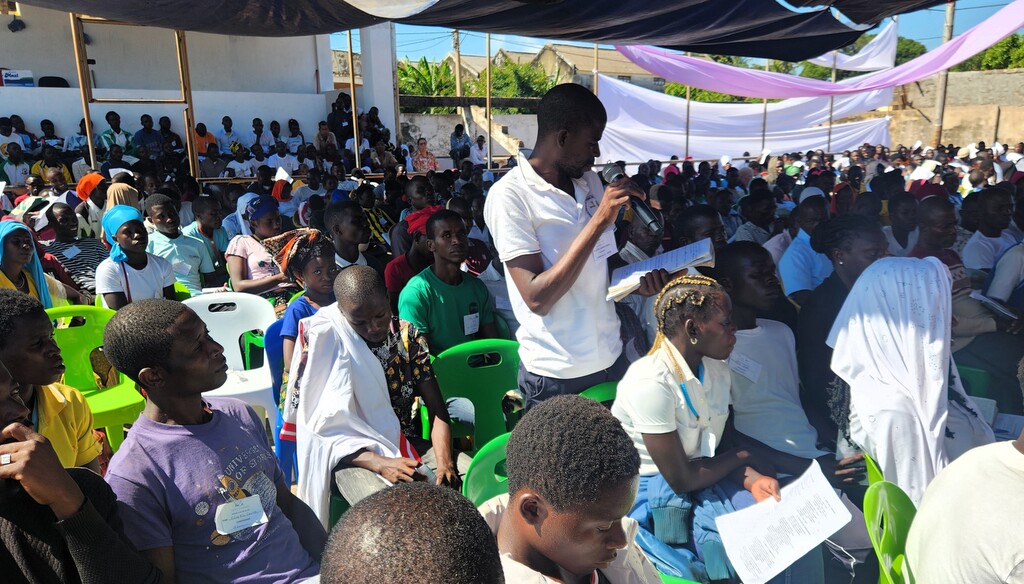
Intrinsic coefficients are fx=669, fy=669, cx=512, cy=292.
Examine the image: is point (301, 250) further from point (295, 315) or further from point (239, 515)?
point (239, 515)

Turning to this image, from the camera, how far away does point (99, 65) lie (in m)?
14.9

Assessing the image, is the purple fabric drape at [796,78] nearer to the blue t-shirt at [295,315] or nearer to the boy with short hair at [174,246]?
the boy with short hair at [174,246]

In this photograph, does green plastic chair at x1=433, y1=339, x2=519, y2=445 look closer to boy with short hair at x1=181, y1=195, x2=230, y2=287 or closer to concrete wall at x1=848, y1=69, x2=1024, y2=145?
boy with short hair at x1=181, y1=195, x2=230, y2=287

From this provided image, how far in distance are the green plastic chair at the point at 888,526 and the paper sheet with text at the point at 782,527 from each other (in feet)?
0.24

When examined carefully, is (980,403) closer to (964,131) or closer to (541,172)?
(541,172)

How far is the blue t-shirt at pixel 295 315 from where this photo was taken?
3260 mm

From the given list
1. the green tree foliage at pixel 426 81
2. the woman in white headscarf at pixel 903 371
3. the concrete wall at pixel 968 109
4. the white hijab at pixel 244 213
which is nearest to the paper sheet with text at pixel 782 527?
the woman in white headscarf at pixel 903 371

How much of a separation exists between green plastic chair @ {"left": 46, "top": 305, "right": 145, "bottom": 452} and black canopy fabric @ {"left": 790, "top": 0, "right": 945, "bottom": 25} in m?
4.72

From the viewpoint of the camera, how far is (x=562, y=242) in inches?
91.4

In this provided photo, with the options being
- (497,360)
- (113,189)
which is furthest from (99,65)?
(497,360)

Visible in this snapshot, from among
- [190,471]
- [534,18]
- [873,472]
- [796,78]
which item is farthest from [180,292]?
[796,78]

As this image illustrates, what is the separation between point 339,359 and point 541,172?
3.41 ft

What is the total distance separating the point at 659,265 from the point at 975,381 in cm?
235

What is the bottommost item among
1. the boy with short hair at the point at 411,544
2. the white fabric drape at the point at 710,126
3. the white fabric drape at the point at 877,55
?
the boy with short hair at the point at 411,544
